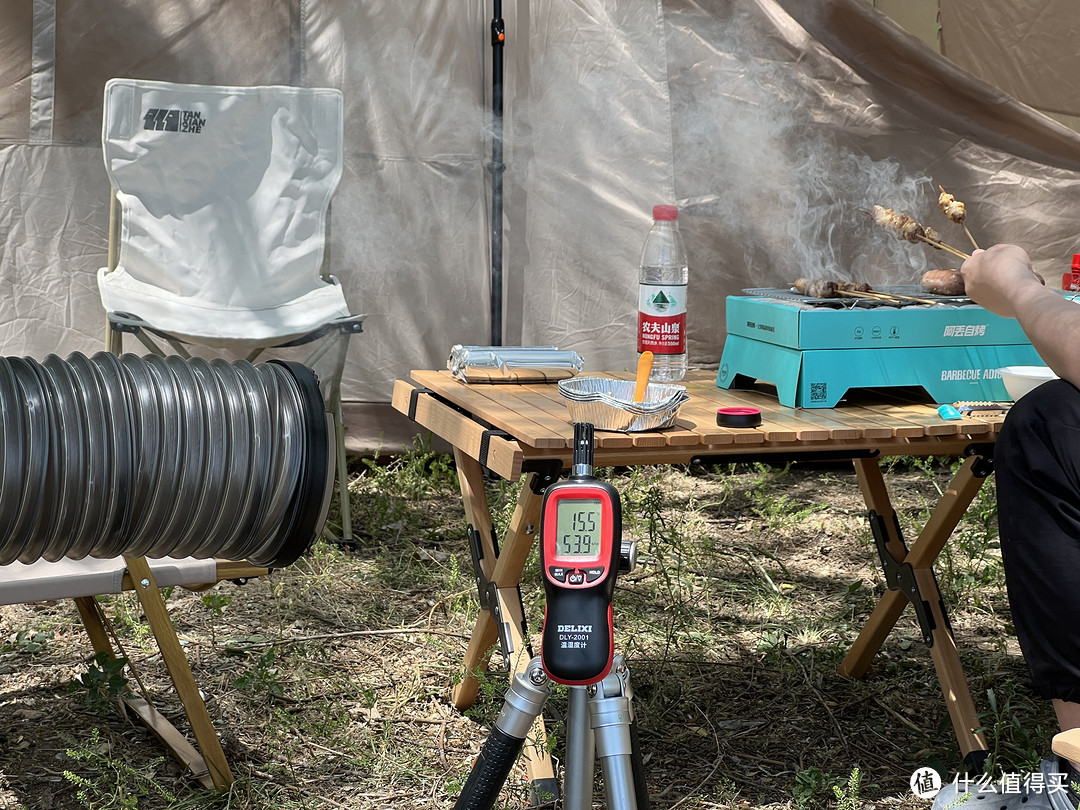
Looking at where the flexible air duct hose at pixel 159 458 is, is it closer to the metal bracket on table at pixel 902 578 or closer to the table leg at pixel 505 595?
the table leg at pixel 505 595

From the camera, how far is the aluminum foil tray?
1621mm

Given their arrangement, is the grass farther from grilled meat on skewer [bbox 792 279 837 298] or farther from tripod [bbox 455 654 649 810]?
grilled meat on skewer [bbox 792 279 837 298]

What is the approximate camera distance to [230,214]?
3418 mm

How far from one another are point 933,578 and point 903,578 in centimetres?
6

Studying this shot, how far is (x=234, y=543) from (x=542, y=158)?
9.95 feet

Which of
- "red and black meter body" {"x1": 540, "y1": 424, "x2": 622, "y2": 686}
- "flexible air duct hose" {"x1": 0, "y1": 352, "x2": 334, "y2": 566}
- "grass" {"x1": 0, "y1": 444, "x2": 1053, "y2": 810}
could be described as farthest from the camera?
"grass" {"x1": 0, "y1": 444, "x2": 1053, "y2": 810}

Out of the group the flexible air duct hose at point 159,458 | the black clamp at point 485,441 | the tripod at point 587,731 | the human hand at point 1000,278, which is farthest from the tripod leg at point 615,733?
the human hand at point 1000,278

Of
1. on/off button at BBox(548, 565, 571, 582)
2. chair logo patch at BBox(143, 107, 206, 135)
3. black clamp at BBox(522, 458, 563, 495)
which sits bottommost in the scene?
black clamp at BBox(522, 458, 563, 495)

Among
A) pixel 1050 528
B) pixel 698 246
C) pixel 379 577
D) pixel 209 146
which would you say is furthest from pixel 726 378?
pixel 209 146

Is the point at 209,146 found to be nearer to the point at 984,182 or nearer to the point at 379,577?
the point at 379,577

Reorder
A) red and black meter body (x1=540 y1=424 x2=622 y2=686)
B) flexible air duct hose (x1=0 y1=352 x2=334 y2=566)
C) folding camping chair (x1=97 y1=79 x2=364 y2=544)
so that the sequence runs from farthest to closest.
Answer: folding camping chair (x1=97 y1=79 x2=364 y2=544) → red and black meter body (x1=540 y1=424 x2=622 y2=686) → flexible air duct hose (x1=0 y1=352 x2=334 y2=566)

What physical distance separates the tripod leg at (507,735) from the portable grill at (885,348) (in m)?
0.89

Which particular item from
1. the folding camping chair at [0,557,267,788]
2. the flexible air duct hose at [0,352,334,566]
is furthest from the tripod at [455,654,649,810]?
the folding camping chair at [0,557,267,788]

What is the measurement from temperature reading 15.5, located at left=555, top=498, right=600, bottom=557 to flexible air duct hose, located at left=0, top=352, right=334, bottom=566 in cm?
27
